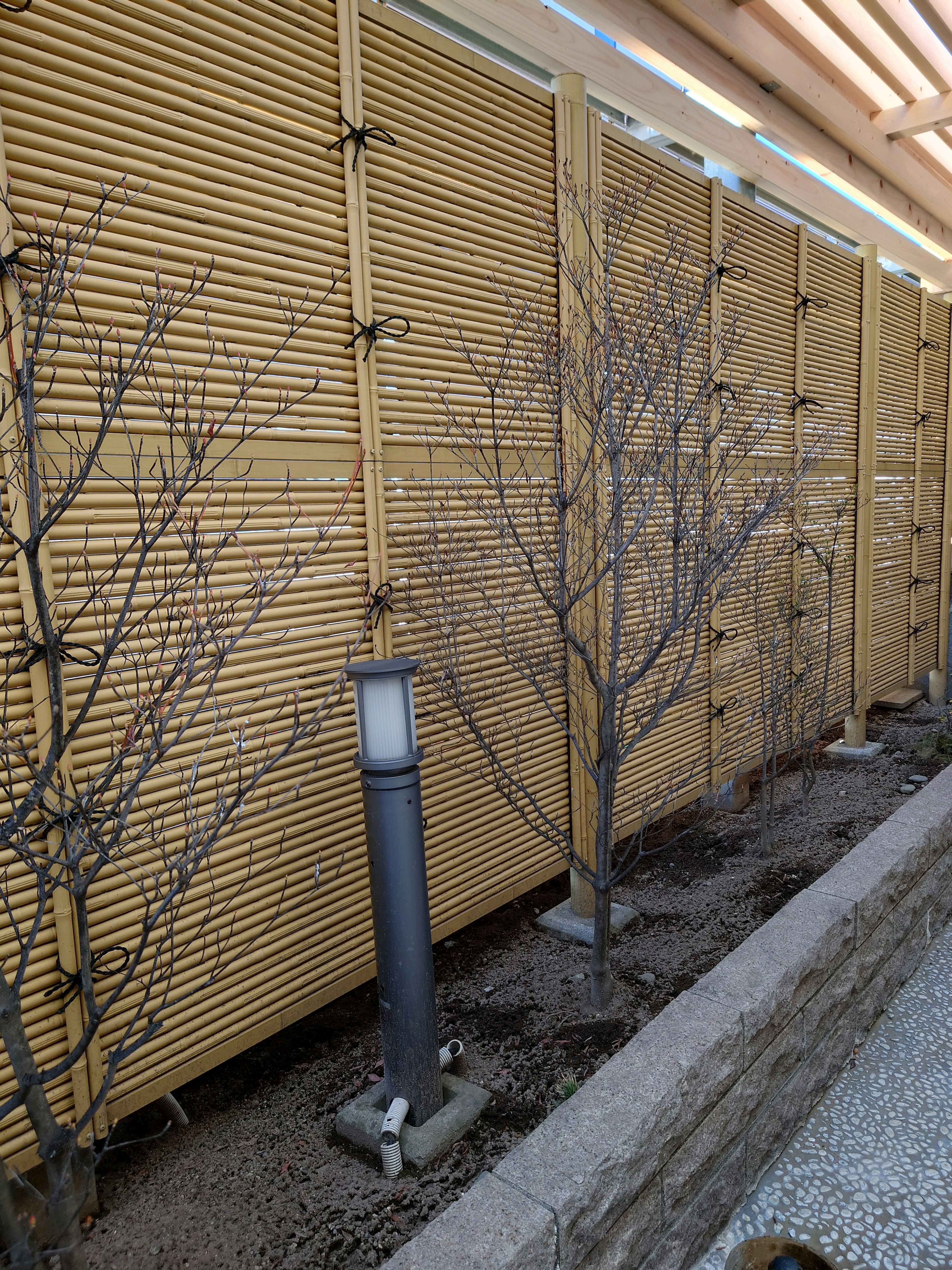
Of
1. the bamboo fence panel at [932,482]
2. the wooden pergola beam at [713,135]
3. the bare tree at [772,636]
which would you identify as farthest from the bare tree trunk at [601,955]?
the bamboo fence panel at [932,482]

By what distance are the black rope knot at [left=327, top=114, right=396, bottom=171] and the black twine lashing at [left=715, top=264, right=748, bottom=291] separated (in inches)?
100

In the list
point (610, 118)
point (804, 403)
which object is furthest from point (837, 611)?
point (610, 118)

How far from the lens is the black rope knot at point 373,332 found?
2982 millimetres

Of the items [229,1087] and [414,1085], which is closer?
[414,1085]

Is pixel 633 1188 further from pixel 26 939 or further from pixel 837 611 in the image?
pixel 837 611

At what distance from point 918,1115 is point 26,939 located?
3092 mm

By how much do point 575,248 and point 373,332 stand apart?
1417 mm

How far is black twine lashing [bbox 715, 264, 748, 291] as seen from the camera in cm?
489

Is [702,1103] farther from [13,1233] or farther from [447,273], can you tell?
[447,273]

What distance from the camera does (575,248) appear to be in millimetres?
3881

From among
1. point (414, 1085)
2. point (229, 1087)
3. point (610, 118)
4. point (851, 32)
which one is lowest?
point (229, 1087)

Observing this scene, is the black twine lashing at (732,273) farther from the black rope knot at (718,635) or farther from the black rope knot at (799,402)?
the black rope knot at (718,635)

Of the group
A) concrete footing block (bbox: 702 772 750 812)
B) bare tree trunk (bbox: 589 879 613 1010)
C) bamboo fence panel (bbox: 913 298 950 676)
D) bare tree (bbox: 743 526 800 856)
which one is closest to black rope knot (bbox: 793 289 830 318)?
bare tree (bbox: 743 526 800 856)

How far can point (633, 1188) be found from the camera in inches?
84.7
